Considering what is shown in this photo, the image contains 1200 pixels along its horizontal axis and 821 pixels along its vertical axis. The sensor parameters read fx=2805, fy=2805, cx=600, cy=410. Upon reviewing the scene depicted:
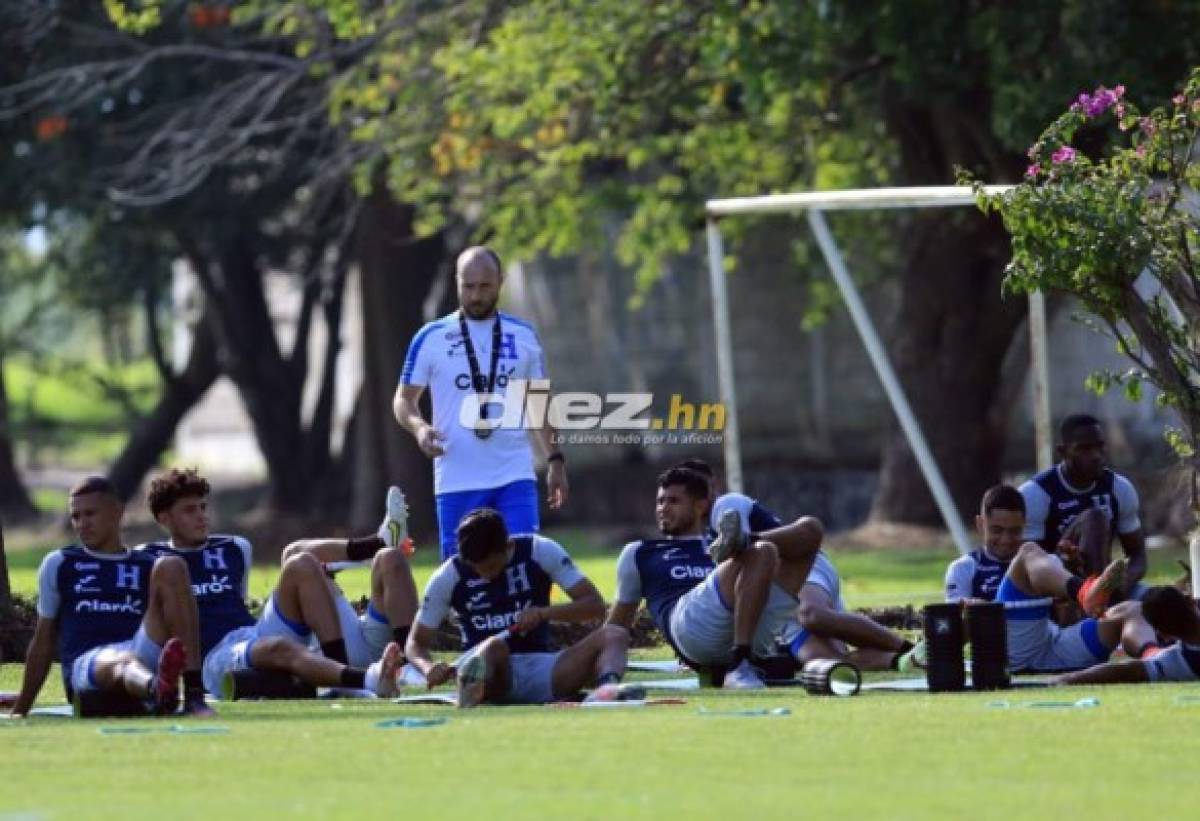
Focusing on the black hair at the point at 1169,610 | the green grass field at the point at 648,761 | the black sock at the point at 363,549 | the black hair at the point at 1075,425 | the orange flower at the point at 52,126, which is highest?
the orange flower at the point at 52,126

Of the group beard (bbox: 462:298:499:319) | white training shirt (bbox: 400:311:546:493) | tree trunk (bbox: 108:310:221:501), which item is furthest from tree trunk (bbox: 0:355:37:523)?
beard (bbox: 462:298:499:319)

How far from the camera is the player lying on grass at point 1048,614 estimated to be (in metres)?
14.4

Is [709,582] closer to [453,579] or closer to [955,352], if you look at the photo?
[453,579]

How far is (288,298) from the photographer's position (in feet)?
156

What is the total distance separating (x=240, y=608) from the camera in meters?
14.7

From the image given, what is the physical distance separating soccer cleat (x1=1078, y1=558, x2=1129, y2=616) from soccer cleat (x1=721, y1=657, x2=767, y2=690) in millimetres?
1718

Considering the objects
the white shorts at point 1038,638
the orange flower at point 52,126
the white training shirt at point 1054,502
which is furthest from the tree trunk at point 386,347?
the white shorts at point 1038,638

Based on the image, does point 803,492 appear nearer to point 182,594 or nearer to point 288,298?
point 288,298

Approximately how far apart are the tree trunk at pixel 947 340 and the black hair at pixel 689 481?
13948 mm

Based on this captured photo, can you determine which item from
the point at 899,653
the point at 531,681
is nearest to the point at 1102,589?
the point at 899,653

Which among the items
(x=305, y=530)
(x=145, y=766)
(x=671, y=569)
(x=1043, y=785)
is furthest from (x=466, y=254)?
(x=305, y=530)

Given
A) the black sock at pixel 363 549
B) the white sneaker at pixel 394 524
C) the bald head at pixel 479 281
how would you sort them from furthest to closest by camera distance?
the bald head at pixel 479 281
the black sock at pixel 363 549
the white sneaker at pixel 394 524

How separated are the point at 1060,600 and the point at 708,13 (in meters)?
13.6

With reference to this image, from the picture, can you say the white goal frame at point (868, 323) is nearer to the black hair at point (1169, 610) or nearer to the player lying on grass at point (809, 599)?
the player lying on grass at point (809, 599)
